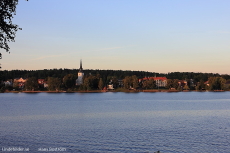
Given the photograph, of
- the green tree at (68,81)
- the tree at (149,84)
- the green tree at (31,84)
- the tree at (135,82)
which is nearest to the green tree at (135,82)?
the tree at (135,82)

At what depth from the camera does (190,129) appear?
25375 millimetres

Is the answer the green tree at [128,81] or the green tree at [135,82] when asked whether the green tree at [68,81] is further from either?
the green tree at [135,82]

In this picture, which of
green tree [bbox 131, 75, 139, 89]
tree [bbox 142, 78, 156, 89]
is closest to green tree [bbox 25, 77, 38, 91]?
green tree [bbox 131, 75, 139, 89]

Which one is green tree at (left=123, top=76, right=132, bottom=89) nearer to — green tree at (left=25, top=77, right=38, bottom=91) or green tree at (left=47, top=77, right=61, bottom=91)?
green tree at (left=47, top=77, right=61, bottom=91)

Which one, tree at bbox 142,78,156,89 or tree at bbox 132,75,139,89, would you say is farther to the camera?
tree at bbox 142,78,156,89

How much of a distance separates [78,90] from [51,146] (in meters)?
119

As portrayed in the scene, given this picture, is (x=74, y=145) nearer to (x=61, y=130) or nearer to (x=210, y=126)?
(x=61, y=130)

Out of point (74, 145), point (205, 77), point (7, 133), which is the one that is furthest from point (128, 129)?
point (205, 77)

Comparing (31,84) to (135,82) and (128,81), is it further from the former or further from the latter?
(135,82)

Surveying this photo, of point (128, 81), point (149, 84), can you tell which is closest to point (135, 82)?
point (128, 81)

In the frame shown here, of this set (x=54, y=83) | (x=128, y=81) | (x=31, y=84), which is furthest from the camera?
(x=31, y=84)

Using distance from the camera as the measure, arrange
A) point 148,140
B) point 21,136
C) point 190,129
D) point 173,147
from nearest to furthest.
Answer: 1. point 173,147
2. point 148,140
3. point 21,136
4. point 190,129

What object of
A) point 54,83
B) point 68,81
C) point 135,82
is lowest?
point 54,83

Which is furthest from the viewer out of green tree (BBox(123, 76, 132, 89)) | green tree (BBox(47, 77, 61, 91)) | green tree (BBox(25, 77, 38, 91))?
green tree (BBox(25, 77, 38, 91))
